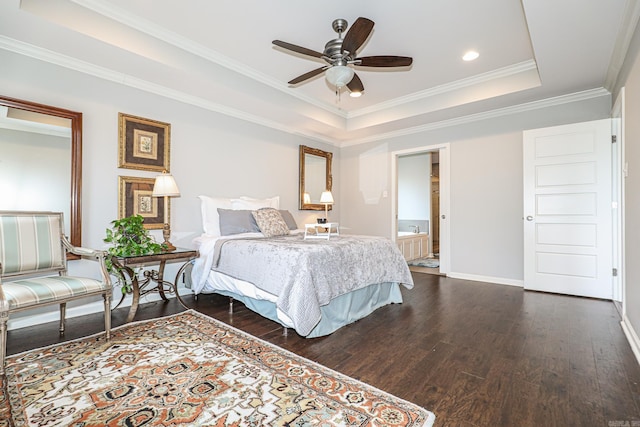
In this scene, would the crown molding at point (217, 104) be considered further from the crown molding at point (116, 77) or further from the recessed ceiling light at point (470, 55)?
the recessed ceiling light at point (470, 55)

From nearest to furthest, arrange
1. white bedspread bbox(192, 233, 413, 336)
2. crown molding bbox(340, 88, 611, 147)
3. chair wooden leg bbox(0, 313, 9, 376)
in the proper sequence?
chair wooden leg bbox(0, 313, 9, 376) < white bedspread bbox(192, 233, 413, 336) < crown molding bbox(340, 88, 611, 147)

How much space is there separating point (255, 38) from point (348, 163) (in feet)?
10.8

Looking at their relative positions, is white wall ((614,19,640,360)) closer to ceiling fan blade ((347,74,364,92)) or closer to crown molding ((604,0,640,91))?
crown molding ((604,0,640,91))

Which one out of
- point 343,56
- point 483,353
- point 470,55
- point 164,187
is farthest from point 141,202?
point 470,55

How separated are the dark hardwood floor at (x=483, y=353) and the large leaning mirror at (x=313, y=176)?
2420mm

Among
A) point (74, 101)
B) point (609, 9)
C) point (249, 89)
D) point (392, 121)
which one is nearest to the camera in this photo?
point (609, 9)

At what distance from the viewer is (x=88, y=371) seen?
1808mm

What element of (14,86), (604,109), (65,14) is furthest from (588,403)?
(14,86)

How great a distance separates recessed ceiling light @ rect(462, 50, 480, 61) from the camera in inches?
127

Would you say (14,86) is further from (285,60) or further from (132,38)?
(285,60)

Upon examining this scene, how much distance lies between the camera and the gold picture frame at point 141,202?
125 inches

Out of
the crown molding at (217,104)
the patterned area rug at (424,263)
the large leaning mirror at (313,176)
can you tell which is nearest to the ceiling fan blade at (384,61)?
the crown molding at (217,104)

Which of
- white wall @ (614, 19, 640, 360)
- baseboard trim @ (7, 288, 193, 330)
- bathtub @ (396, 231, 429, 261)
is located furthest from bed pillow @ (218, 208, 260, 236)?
white wall @ (614, 19, 640, 360)

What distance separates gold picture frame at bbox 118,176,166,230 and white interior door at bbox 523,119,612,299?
4.56 metres
